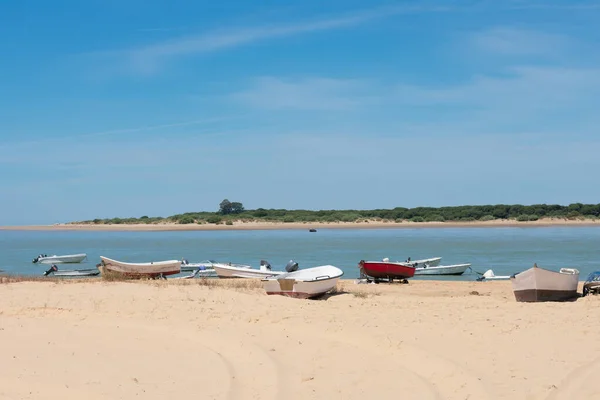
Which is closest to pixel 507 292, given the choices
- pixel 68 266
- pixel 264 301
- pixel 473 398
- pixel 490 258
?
pixel 264 301

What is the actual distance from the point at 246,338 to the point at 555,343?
203 inches

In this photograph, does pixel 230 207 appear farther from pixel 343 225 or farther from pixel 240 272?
pixel 240 272

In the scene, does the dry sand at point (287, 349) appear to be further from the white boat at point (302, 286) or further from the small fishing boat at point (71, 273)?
the small fishing boat at point (71, 273)

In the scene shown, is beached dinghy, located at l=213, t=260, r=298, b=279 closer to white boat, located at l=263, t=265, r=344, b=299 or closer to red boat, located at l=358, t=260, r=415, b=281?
red boat, located at l=358, t=260, r=415, b=281

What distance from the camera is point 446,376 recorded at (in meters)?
8.81

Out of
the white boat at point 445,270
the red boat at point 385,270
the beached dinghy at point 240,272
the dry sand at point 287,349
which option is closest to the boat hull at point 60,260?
the beached dinghy at point 240,272

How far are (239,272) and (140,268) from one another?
422 cm

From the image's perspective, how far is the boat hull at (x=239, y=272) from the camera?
2764cm

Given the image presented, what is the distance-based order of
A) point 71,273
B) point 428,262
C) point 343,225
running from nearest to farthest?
point 71,273
point 428,262
point 343,225

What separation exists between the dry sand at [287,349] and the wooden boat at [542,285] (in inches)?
80.6

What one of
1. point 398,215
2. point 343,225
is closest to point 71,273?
point 343,225

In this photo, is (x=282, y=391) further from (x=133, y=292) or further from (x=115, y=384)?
(x=133, y=292)

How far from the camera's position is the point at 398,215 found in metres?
107

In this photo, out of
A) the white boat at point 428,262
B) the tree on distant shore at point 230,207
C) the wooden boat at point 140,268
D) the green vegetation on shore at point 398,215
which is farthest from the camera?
the tree on distant shore at point 230,207
